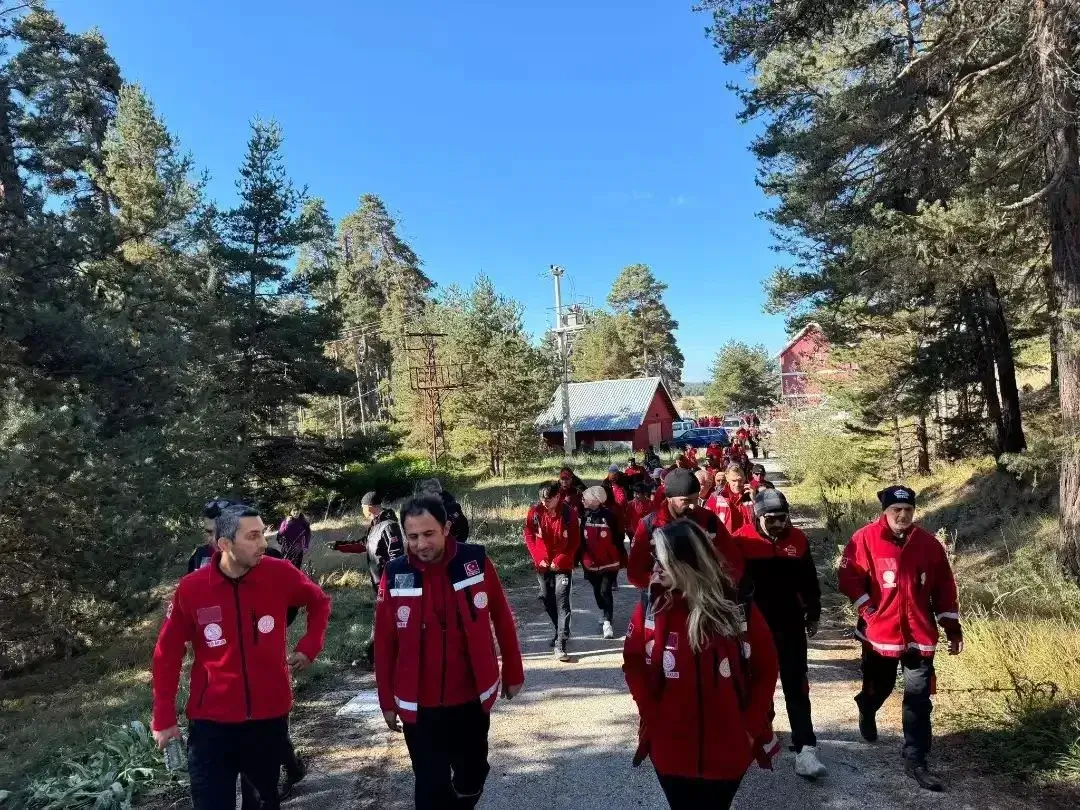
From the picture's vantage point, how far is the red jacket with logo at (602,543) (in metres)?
7.07

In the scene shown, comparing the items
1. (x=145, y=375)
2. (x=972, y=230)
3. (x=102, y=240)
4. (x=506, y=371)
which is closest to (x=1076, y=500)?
(x=972, y=230)

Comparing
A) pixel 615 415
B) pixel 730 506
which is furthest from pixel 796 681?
pixel 615 415

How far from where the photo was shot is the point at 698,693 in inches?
96.9

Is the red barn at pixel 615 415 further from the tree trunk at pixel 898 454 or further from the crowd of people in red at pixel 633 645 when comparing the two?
the crowd of people in red at pixel 633 645

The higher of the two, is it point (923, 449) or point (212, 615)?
point (212, 615)

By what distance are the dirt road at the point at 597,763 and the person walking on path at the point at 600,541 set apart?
1.09 meters

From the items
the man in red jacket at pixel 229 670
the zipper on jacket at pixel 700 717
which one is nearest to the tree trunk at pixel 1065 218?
the zipper on jacket at pixel 700 717

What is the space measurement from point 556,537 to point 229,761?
4208mm

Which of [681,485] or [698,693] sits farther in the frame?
[681,485]

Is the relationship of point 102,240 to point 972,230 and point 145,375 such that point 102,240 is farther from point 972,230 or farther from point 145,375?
point 972,230

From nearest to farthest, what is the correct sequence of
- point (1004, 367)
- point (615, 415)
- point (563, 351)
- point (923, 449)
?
point (1004, 367) → point (923, 449) → point (563, 351) → point (615, 415)

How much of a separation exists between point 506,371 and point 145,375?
60.6 ft

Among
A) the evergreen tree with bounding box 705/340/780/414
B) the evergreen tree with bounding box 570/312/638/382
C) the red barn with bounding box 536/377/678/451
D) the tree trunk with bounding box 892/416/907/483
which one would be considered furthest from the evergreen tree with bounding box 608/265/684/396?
the tree trunk with bounding box 892/416/907/483

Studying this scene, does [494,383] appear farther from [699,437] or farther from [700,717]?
[700,717]
